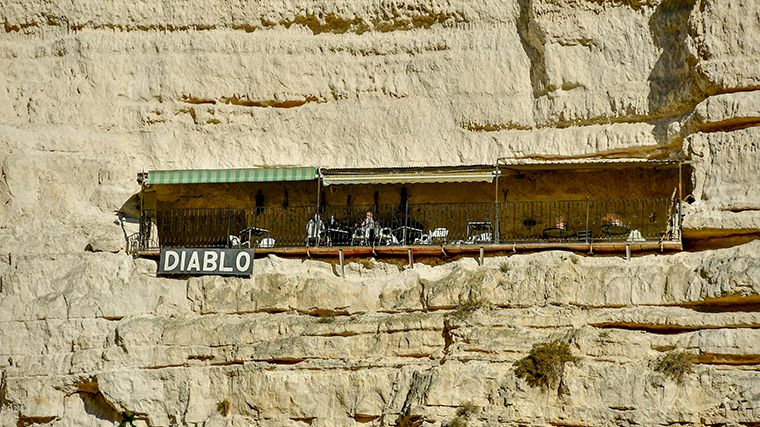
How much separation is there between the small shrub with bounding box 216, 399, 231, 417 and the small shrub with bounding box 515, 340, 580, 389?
4.52m

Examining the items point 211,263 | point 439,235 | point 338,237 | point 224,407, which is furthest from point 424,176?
point 224,407

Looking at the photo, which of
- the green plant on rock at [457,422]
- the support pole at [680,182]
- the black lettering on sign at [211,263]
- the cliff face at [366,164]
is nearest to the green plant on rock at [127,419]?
the cliff face at [366,164]

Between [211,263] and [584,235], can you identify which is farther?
[211,263]

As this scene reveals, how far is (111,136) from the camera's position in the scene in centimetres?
2761

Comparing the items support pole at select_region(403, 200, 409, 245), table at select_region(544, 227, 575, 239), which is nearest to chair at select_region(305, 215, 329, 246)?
support pole at select_region(403, 200, 409, 245)

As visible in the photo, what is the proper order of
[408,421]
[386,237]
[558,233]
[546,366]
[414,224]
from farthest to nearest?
1. [414,224]
2. [386,237]
3. [558,233]
4. [408,421]
5. [546,366]

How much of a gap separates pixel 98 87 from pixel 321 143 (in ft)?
13.2

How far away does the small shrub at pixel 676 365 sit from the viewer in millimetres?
22188

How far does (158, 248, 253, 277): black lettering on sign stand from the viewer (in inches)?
1011

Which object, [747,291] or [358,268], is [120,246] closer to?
[358,268]

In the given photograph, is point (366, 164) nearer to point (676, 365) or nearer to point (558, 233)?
point (558, 233)

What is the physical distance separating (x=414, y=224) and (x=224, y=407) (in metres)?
4.61

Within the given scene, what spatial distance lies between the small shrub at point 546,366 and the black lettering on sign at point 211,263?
518cm

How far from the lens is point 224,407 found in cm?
2431
